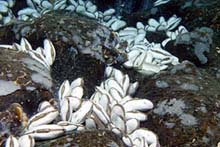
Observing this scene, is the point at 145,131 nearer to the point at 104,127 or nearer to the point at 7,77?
the point at 104,127

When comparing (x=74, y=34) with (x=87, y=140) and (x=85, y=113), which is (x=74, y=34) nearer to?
(x=85, y=113)

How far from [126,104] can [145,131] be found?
0.28 m

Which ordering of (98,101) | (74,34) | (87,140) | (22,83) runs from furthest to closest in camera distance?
1. (74,34)
2. (98,101)
3. (22,83)
4. (87,140)

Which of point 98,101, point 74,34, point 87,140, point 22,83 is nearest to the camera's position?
point 87,140

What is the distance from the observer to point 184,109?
3.06 m

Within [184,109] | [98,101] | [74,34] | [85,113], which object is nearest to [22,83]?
[85,113]

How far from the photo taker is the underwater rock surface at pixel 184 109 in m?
2.92

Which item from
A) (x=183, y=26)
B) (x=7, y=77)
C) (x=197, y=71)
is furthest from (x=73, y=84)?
(x=183, y=26)

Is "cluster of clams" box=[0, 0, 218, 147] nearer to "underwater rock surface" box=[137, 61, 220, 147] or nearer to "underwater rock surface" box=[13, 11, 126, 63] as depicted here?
"underwater rock surface" box=[13, 11, 126, 63]

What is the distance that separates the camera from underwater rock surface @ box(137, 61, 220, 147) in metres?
2.92

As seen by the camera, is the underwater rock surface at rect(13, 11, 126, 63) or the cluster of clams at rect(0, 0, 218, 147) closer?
the cluster of clams at rect(0, 0, 218, 147)

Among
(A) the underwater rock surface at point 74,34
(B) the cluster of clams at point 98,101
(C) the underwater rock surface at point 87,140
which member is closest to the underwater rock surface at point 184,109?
(B) the cluster of clams at point 98,101

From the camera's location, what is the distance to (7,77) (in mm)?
2709

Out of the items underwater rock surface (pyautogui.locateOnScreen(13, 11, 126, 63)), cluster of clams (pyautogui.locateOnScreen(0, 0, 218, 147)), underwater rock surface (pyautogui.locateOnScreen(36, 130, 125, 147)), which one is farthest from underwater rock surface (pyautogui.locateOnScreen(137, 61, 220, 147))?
underwater rock surface (pyautogui.locateOnScreen(36, 130, 125, 147))
